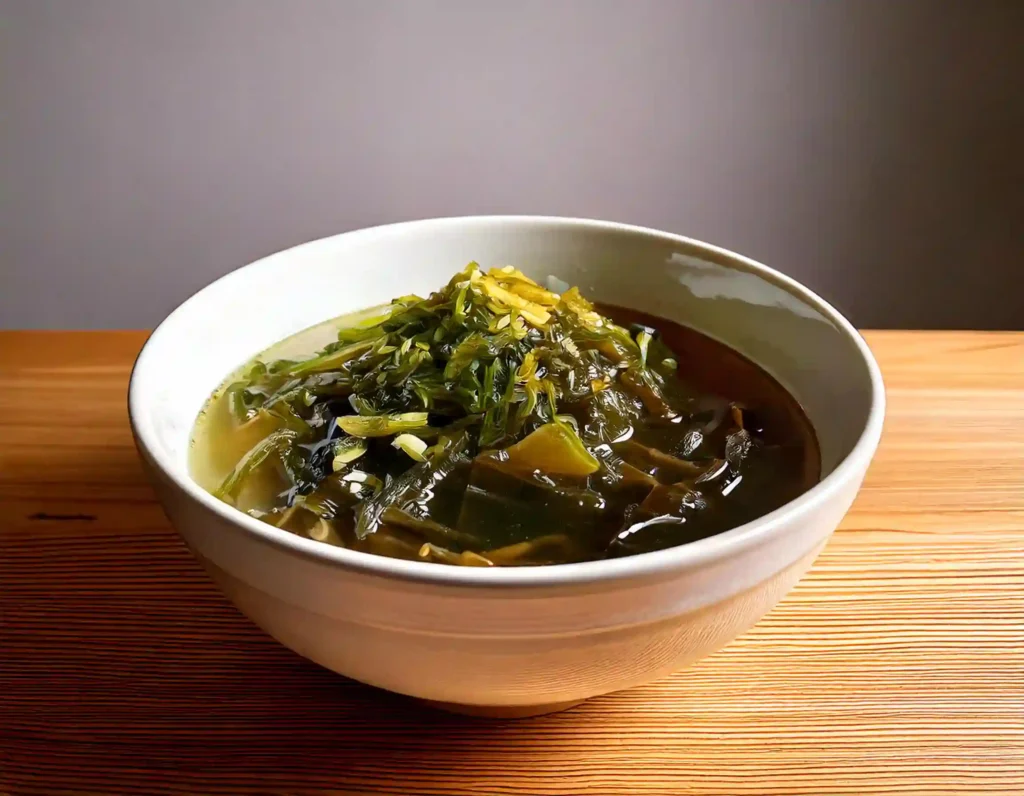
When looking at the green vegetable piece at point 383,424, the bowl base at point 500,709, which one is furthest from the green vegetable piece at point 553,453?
the bowl base at point 500,709

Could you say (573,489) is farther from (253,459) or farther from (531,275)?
(531,275)

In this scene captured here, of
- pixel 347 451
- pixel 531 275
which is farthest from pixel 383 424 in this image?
pixel 531 275

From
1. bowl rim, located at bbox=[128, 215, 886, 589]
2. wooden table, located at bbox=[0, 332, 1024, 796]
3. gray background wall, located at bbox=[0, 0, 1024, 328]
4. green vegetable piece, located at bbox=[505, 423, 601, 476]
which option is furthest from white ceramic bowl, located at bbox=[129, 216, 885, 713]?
gray background wall, located at bbox=[0, 0, 1024, 328]

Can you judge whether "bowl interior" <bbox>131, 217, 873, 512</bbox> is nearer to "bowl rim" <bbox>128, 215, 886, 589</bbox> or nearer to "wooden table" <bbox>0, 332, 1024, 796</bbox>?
"bowl rim" <bbox>128, 215, 886, 589</bbox>

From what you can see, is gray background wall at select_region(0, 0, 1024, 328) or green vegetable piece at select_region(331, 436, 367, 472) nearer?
green vegetable piece at select_region(331, 436, 367, 472)

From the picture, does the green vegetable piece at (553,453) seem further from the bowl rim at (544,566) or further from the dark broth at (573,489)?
the bowl rim at (544,566)

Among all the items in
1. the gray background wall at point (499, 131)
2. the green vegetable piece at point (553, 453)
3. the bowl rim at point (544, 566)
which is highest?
the bowl rim at point (544, 566)

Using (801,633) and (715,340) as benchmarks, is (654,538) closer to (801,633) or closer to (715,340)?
(801,633)
